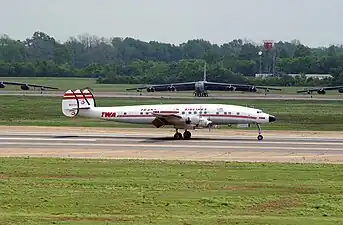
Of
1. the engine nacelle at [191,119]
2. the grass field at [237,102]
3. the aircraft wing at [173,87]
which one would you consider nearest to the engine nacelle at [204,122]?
the engine nacelle at [191,119]

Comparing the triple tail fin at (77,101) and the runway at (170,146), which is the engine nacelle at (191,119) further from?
the triple tail fin at (77,101)

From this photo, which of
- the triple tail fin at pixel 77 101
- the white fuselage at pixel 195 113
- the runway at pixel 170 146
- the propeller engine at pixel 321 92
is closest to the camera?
the runway at pixel 170 146

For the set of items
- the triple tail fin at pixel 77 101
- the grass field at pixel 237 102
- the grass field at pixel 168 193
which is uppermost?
the triple tail fin at pixel 77 101

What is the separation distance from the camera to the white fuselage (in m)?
52.7

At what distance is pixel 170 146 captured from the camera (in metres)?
46.3

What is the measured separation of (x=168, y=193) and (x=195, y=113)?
26681 millimetres

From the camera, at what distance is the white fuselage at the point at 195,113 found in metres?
52.7

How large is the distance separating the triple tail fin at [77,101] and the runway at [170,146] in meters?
1.69

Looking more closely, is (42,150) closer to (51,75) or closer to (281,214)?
(281,214)

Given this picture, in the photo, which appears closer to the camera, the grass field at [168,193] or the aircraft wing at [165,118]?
the grass field at [168,193]

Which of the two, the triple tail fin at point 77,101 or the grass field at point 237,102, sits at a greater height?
the triple tail fin at point 77,101

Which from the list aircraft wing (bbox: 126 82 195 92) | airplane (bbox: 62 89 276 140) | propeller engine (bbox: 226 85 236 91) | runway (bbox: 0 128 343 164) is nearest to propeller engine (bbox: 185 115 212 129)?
airplane (bbox: 62 89 276 140)

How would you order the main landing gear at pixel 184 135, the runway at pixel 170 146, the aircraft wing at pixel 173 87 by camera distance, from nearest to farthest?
the runway at pixel 170 146
the main landing gear at pixel 184 135
the aircraft wing at pixel 173 87

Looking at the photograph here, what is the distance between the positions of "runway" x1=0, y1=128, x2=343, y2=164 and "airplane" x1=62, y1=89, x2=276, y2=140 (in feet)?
3.24
